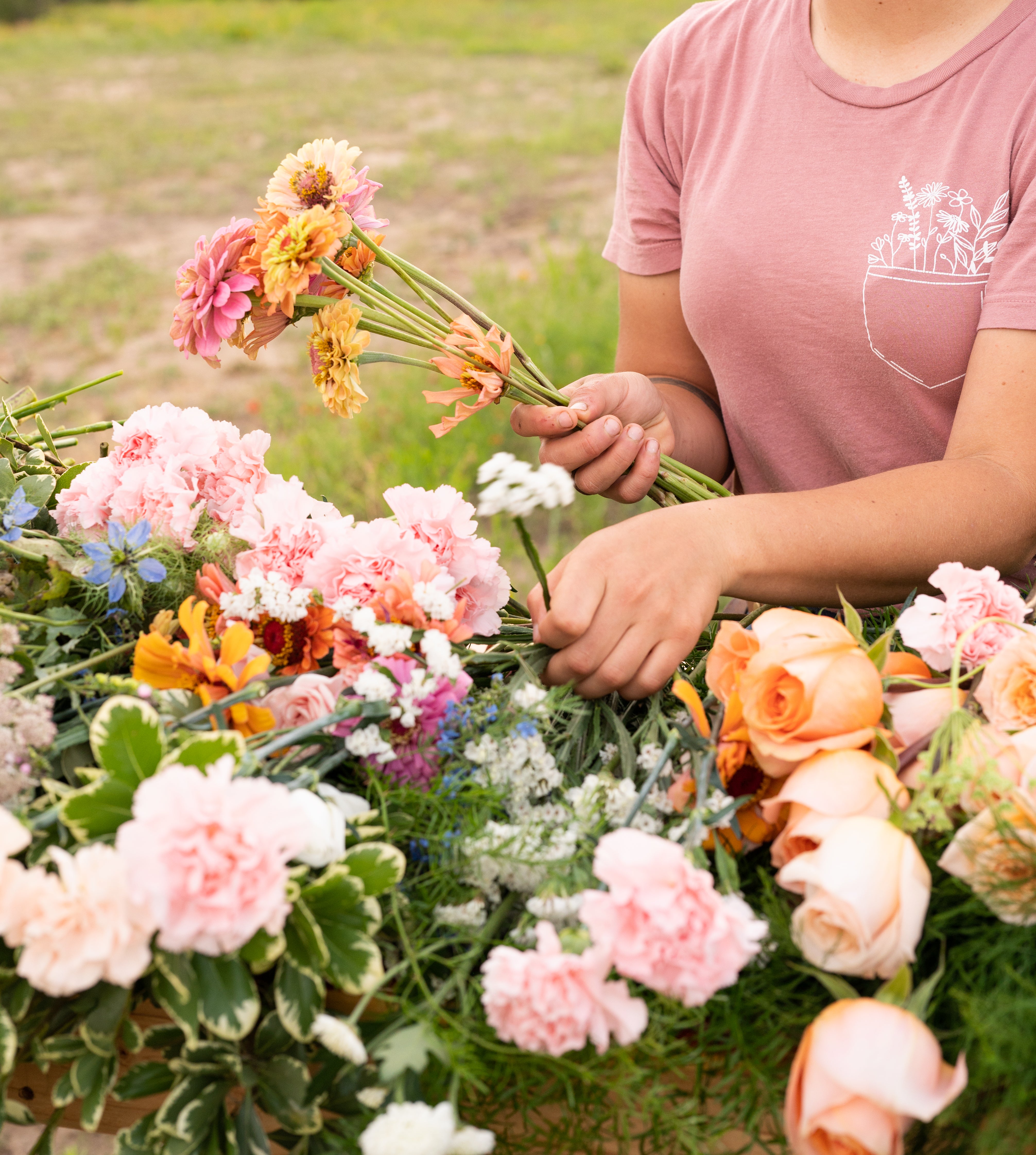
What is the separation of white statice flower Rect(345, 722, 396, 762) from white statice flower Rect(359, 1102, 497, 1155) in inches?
7.8

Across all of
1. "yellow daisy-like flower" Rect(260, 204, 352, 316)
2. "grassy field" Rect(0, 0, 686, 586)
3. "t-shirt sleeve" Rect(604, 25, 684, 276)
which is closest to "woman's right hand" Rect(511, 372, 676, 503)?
"yellow daisy-like flower" Rect(260, 204, 352, 316)

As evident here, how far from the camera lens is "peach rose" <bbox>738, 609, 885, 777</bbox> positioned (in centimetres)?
59

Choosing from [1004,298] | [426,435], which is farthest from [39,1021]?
[426,435]

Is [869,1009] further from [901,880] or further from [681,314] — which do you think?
[681,314]

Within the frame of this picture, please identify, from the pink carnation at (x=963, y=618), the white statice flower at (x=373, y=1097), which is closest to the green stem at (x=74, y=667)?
the white statice flower at (x=373, y=1097)

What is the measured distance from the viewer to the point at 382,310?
87 centimetres

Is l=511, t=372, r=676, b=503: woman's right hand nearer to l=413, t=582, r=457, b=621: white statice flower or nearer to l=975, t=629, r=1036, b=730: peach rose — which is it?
l=413, t=582, r=457, b=621: white statice flower

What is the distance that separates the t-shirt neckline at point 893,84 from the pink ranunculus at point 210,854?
38.0 inches

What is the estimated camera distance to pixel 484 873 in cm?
60

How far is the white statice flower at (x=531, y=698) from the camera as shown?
64 centimetres

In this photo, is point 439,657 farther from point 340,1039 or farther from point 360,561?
point 340,1039

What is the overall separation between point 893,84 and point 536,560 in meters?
0.72

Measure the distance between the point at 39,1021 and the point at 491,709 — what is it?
1.03 feet

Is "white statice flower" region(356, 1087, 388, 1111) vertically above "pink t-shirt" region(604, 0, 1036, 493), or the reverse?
"pink t-shirt" region(604, 0, 1036, 493)
